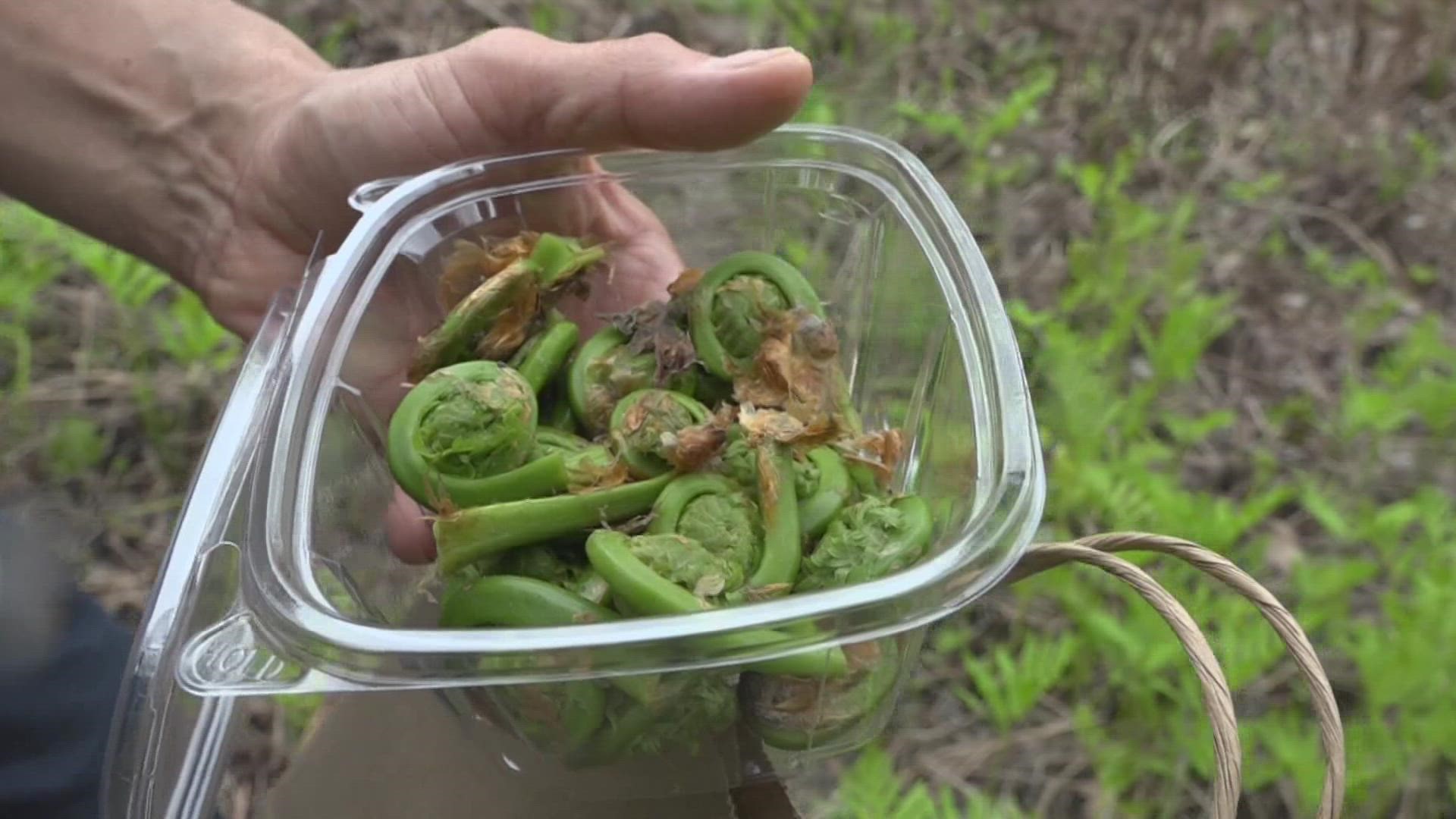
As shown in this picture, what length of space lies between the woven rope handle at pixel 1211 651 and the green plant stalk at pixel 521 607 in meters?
0.31

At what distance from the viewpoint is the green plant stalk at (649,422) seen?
3.07 feet

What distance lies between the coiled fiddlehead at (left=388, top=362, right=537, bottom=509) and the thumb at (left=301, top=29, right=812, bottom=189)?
1.06 ft

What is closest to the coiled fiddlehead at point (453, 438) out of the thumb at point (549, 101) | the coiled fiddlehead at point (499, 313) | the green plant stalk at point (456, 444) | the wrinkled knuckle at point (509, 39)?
the green plant stalk at point (456, 444)

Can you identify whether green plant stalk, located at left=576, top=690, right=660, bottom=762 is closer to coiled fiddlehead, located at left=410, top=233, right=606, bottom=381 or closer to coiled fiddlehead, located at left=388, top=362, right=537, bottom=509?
coiled fiddlehead, located at left=388, top=362, right=537, bottom=509

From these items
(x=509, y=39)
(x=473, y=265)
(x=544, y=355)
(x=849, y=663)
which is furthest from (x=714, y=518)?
(x=509, y=39)

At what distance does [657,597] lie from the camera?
31.3 inches

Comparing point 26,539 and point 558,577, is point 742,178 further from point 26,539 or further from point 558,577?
point 26,539

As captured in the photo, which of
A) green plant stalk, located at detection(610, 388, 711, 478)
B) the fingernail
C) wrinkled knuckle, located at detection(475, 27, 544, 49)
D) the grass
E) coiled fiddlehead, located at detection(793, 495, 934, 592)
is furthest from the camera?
the grass

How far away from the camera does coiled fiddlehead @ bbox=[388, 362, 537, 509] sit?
35.4 inches

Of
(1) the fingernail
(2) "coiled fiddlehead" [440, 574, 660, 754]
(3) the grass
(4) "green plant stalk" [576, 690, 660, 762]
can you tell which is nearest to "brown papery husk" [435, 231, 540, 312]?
(1) the fingernail

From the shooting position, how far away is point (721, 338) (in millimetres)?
1029

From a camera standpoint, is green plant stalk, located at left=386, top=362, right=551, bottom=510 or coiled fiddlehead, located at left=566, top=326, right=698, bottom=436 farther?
coiled fiddlehead, located at left=566, top=326, right=698, bottom=436

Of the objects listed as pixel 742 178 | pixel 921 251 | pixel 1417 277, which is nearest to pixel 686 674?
pixel 921 251

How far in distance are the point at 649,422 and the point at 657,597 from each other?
186 mm
